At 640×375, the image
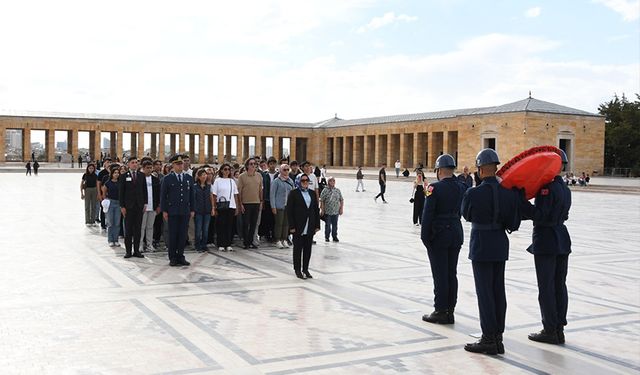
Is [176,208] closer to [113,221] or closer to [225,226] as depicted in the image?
[225,226]

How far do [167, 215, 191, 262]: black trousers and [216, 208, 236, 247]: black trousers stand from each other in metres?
1.60

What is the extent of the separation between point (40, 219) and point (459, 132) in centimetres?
4303

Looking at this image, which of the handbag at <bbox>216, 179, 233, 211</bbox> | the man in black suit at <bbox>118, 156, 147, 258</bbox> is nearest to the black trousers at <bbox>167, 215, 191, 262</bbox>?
the man in black suit at <bbox>118, 156, 147, 258</bbox>

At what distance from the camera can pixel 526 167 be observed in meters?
6.01

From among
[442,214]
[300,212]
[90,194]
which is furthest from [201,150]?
[442,214]

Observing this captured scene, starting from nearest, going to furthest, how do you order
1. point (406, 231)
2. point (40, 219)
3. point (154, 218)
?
1. point (154, 218)
2. point (406, 231)
3. point (40, 219)

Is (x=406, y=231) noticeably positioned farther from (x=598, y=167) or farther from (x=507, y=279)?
(x=598, y=167)

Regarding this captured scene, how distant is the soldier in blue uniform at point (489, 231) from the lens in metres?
5.98

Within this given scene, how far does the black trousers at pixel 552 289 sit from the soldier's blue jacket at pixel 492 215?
1.93ft

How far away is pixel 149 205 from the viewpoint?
1181 cm

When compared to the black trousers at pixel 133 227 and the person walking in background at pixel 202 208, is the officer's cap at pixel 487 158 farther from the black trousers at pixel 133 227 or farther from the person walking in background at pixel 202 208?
the black trousers at pixel 133 227

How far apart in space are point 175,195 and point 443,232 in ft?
16.9

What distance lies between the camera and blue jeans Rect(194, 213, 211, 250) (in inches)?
474

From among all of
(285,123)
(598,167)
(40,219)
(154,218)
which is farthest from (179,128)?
(154,218)
